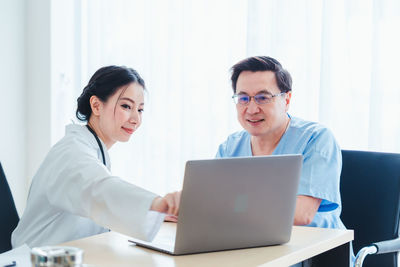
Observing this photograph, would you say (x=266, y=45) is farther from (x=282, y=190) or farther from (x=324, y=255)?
(x=282, y=190)

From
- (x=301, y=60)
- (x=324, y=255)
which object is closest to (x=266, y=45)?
(x=301, y=60)

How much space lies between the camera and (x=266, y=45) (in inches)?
107

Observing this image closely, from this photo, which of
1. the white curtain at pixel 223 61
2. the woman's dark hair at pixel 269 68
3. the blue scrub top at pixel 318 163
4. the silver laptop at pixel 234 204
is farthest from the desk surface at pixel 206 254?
the white curtain at pixel 223 61

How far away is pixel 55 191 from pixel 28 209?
186 millimetres

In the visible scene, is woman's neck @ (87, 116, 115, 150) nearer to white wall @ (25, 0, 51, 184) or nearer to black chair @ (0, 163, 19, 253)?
black chair @ (0, 163, 19, 253)

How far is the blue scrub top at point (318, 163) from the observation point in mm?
1677

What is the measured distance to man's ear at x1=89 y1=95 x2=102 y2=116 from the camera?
1718 mm

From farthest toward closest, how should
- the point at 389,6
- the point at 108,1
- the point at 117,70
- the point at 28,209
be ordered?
the point at 108,1
the point at 389,6
the point at 117,70
the point at 28,209

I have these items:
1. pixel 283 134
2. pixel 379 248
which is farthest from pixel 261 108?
pixel 379 248

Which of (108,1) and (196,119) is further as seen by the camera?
(108,1)

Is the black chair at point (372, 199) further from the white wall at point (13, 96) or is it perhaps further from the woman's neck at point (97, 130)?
the white wall at point (13, 96)

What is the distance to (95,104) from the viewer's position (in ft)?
5.64

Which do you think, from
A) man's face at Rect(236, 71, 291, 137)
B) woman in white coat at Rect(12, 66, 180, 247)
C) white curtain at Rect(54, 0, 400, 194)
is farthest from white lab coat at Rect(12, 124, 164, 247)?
white curtain at Rect(54, 0, 400, 194)

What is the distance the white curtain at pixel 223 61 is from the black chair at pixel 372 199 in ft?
2.06
